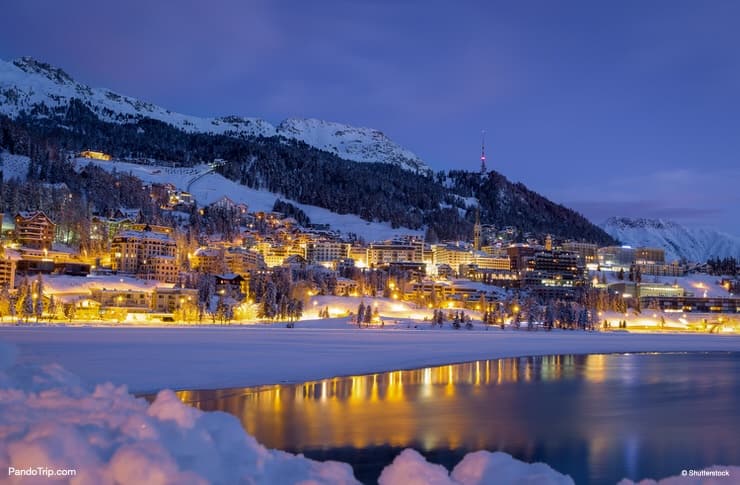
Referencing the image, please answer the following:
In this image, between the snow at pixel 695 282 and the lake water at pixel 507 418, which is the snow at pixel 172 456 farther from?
the snow at pixel 695 282

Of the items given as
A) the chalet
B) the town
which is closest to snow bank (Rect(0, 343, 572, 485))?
A: the town

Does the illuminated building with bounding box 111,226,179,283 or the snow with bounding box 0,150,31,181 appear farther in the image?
the snow with bounding box 0,150,31,181

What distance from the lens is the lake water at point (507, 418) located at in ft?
59.0

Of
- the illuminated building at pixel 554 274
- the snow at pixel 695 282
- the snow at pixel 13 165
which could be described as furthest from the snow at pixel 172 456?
the snow at pixel 695 282

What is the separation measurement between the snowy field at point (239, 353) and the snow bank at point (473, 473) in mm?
19223

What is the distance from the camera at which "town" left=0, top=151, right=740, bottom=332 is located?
8962cm

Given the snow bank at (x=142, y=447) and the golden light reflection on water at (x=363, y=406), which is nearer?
the snow bank at (x=142, y=447)

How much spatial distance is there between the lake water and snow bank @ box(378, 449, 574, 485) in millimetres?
5591

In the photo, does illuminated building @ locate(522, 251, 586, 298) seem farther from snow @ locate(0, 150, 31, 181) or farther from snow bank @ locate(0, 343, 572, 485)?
snow bank @ locate(0, 343, 572, 485)

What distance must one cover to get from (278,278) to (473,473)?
341 feet

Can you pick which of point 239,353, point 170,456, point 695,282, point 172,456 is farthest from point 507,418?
point 695,282

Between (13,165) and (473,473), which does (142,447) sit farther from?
(13,165)

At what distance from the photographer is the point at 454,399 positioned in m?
28.7

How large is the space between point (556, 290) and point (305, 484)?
152921 millimetres
